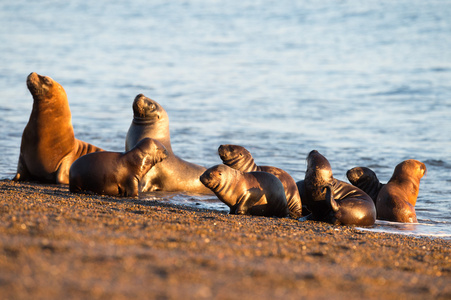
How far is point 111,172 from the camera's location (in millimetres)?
7867

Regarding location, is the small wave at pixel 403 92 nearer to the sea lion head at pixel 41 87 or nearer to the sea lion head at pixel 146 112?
the sea lion head at pixel 146 112

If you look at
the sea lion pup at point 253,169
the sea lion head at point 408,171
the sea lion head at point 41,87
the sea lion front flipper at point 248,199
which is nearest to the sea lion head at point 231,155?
the sea lion pup at point 253,169

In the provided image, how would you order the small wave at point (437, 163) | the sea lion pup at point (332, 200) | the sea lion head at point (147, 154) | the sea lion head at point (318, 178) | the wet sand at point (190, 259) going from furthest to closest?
1. the small wave at point (437, 163)
2. the sea lion head at point (147, 154)
3. the sea lion head at point (318, 178)
4. the sea lion pup at point (332, 200)
5. the wet sand at point (190, 259)

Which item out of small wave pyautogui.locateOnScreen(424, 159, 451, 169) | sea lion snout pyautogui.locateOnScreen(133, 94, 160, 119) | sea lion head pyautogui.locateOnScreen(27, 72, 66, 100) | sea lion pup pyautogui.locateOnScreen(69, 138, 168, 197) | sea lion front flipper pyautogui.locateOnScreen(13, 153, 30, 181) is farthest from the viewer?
small wave pyautogui.locateOnScreen(424, 159, 451, 169)

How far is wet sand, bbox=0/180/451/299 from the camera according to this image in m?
3.15

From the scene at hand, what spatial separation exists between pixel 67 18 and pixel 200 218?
47579mm

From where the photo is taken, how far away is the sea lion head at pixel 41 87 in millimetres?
9422

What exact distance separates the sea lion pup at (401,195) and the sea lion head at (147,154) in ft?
9.29

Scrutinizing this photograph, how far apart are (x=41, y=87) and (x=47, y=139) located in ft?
2.45

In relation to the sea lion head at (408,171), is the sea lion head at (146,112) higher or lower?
higher

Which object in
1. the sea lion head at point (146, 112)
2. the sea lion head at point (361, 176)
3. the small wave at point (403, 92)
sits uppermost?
the small wave at point (403, 92)

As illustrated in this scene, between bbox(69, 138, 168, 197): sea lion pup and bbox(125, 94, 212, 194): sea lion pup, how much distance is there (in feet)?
4.00

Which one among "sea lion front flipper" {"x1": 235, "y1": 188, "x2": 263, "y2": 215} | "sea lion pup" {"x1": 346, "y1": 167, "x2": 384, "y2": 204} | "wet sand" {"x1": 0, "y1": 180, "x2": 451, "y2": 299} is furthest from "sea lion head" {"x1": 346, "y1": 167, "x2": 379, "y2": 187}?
"wet sand" {"x1": 0, "y1": 180, "x2": 451, "y2": 299}

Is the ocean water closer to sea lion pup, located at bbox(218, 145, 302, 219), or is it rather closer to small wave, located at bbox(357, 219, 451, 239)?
small wave, located at bbox(357, 219, 451, 239)
